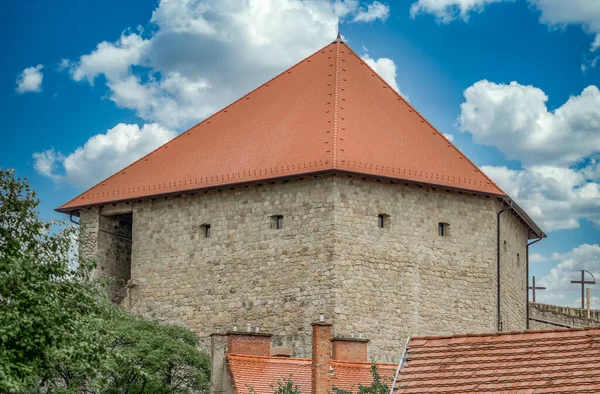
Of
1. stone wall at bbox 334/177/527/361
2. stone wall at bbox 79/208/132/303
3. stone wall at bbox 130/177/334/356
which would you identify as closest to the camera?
stone wall at bbox 334/177/527/361

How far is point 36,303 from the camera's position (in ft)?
67.9

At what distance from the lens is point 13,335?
19781mm

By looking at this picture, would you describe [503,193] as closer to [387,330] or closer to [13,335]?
[387,330]

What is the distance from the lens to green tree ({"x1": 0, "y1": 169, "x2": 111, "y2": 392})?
20094 mm

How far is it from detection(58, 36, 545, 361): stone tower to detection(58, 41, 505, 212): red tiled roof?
5 centimetres

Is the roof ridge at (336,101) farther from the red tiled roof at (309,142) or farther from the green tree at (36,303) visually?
the green tree at (36,303)

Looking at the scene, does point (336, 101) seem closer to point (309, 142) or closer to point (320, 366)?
point (309, 142)

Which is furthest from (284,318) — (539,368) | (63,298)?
(539,368)

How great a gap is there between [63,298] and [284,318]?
14.3 metres

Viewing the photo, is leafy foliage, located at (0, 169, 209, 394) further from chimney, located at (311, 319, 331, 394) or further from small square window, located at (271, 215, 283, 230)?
small square window, located at (271, 215, 283, 230)

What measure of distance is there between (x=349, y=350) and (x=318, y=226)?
6.17 metres

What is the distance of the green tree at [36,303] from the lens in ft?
65.9

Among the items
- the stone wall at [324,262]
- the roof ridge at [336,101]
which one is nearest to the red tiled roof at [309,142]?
the roof ridge at [336,101]

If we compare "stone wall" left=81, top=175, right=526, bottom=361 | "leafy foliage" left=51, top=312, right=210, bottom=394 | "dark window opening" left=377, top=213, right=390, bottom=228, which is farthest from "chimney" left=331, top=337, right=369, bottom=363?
"dark window opening" left=377, top=213, right=390, bottom=228
